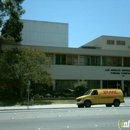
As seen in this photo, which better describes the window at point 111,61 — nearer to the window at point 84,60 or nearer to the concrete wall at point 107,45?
the window at point 84,60

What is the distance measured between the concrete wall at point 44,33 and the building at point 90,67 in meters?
17.0

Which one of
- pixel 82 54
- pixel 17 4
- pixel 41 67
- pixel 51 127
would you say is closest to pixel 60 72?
pixel 82 54

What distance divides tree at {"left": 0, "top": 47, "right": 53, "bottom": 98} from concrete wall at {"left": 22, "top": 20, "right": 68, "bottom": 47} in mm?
25669

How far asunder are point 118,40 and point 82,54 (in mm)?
14168

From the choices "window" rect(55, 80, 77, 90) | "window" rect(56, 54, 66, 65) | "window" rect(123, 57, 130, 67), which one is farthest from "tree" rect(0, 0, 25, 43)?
"window" rect(123, 57, 130, 67)

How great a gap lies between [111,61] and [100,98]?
73.1 feet

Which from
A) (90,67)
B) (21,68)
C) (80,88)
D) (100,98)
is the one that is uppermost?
(90,67)

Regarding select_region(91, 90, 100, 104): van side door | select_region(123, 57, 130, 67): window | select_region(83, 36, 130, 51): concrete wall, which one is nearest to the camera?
select_region(91, 90, 100, 104): van side door

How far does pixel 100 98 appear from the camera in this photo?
25.7m

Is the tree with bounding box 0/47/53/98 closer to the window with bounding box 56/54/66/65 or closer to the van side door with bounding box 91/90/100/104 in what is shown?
the window with bounding box 56/54/66/65

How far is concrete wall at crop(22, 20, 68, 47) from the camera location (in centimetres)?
6000

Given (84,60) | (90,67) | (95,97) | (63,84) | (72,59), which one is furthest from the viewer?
(84,60)

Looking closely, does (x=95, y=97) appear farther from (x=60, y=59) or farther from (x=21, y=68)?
(x=60, y=59)

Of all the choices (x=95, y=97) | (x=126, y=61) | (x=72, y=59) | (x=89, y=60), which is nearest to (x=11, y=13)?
(x=72, y=59)
